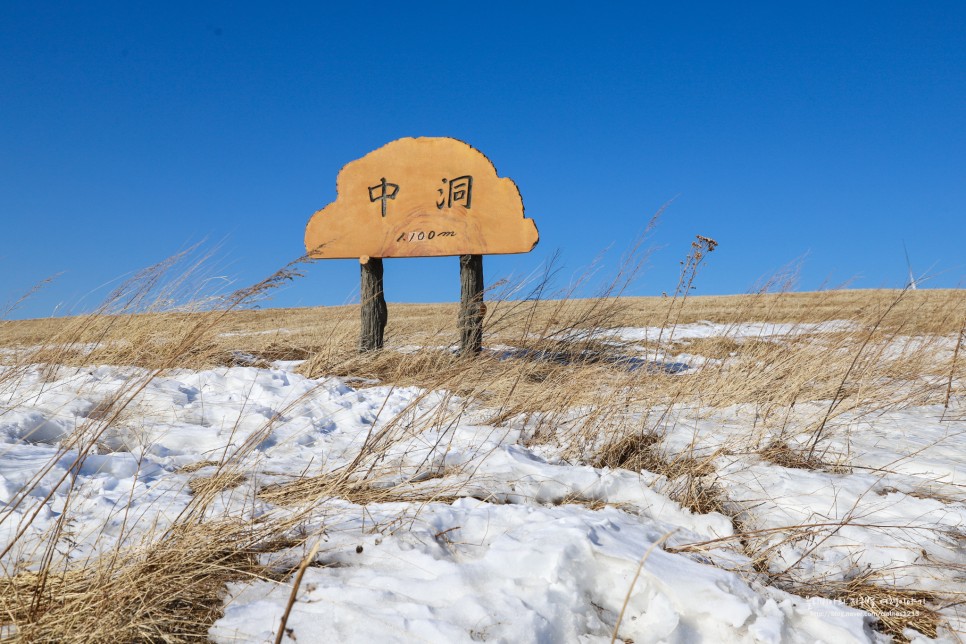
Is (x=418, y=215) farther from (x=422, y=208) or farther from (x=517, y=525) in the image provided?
(x=517, y=525)

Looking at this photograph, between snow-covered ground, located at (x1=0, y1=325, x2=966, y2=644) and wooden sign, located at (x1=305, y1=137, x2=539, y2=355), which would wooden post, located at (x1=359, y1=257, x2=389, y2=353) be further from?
snow-covered ground, located at (x1=0, y1=325, x2=966, y2=644)

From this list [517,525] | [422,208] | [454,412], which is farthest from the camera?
[422,208]

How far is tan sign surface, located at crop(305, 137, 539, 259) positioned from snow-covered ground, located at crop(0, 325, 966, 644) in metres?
3.83

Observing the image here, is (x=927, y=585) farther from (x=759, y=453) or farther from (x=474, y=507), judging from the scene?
(x=474, y=507)

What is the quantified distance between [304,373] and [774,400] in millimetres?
3507

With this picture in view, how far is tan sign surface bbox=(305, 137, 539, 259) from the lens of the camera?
6699 mm

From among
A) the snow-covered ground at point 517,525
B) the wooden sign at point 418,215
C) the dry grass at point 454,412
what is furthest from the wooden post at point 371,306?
the snow-covered ground at point 517,525

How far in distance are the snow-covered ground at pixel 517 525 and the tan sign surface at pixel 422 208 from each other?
3.83 m

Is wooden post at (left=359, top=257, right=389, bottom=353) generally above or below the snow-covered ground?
above

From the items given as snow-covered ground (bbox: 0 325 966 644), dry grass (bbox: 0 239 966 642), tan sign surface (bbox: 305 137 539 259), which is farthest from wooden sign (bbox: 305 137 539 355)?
snow-covered ground (bbox: 0 325 966 644)

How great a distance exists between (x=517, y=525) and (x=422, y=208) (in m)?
5.48

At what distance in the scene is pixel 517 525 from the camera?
190cm

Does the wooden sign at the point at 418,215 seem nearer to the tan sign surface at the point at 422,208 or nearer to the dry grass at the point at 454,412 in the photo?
the tan sign surface at the point at 422,208

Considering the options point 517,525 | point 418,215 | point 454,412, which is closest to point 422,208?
point 418,215
